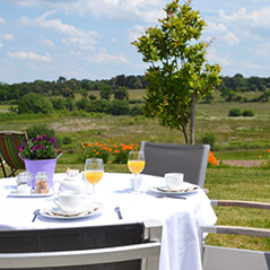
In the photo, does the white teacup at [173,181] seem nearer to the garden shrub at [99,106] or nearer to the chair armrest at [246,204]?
the chair armrest at [246,204]

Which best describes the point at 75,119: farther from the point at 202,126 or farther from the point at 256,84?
the point at 256,84

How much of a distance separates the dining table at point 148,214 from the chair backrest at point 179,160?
716 mm

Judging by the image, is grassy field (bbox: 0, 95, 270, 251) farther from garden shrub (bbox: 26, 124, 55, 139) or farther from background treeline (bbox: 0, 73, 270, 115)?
garden shrub (bbox: 26, 124, 55, 139)

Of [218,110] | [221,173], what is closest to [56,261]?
[221,173]

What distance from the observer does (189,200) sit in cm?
161

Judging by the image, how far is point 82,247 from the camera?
2.93ft

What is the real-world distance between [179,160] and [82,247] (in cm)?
174

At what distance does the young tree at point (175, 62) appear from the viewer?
19.2 ft

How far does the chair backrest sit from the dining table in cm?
72

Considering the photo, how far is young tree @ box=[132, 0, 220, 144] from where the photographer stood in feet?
19.2

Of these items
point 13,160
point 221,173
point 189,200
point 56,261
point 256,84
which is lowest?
point 221,173

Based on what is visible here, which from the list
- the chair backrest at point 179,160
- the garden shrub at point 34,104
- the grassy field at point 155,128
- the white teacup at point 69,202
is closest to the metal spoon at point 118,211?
the white teacup at point 69,202

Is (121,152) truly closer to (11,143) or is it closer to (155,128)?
(11,143)

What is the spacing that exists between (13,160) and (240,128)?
42.3 feet
